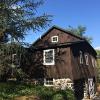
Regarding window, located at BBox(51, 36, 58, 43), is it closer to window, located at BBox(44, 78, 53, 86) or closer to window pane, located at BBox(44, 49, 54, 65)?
window pane, located at BBox(44, 49, 54, 65)

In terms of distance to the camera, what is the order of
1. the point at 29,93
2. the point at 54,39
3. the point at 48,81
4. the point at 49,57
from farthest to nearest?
the point at 54,39 → the point at 48,81 → the point at 49,57 → the point at 29,93

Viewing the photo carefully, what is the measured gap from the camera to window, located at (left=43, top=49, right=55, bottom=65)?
29.9m

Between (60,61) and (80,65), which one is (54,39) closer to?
(60,61)

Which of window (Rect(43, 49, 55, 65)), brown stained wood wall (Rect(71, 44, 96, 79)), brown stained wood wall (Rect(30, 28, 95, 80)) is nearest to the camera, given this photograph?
brown stained wood wall (Rect(30, 28, 95, 80))

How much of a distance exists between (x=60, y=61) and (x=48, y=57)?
1.66 meters

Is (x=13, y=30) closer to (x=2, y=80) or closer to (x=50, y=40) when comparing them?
(x=50, y=40)

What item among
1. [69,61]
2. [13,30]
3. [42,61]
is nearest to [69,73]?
[69,61]

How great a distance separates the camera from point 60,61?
29.4 metres

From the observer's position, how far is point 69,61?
28.7 metres

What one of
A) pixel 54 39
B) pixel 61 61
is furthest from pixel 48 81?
pixel 54 39

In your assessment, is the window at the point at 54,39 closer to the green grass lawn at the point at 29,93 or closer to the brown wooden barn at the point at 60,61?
the brown wooden barn at the point at 60,61

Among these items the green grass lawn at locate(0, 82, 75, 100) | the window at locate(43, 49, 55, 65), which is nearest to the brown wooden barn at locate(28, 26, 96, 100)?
the window at locate(43, 49, 55, 65)

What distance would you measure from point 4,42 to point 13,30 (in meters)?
2.22

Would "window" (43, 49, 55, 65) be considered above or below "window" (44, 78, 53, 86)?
above
